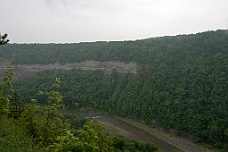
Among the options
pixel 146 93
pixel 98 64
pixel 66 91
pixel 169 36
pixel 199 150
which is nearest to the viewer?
pixel 199 150

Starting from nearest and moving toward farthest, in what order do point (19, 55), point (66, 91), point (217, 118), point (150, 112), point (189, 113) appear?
point (217, 118), point (189, 113), point (150, 112), point (66, 91), point (19, 55)

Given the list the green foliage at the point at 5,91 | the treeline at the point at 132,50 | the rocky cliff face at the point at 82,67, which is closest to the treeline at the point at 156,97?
the rocky cliff face at the point at 82,67

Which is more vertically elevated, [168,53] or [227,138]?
[168,53]

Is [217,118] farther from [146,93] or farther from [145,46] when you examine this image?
[145,46]

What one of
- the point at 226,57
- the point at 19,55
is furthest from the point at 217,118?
the point at 19,55

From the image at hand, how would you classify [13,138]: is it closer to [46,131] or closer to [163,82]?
[46,131]

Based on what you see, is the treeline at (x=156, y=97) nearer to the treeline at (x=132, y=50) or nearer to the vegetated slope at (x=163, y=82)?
the vegetated slope at (x=163, y=82)

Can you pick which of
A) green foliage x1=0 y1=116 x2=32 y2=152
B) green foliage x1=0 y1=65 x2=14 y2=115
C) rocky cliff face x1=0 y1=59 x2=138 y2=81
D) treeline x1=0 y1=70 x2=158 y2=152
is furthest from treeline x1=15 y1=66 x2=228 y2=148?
green foliage x1=0 y1=65 x2=14 y2=115
